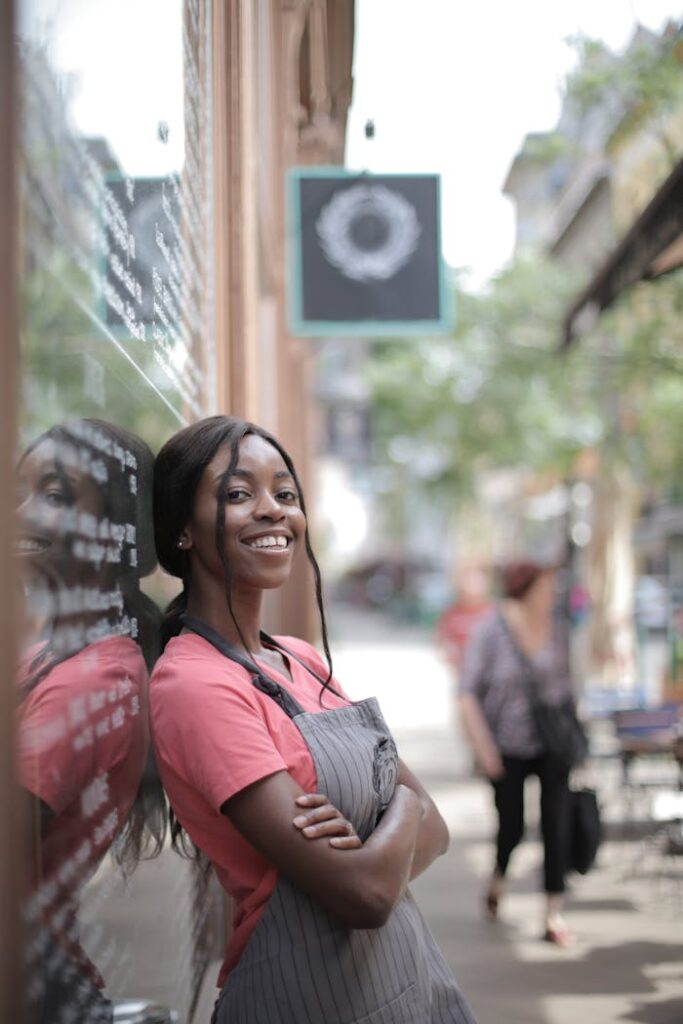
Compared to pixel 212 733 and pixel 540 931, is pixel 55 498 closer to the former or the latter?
pixel 212 733

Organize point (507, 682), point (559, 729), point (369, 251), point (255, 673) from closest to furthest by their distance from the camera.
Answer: point (255, 673) < point (559, 729) < point (507, 682) < point (369, 251)

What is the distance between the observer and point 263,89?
9273 mm

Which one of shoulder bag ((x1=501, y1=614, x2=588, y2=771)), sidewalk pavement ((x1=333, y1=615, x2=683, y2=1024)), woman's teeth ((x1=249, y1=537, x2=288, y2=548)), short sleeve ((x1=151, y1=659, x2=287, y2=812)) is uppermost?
woman's teeth ((x1=249, y1=537, x2=288, y2=548))

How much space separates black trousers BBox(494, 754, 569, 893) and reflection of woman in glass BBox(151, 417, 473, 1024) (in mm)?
3892

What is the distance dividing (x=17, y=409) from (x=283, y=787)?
0.87m

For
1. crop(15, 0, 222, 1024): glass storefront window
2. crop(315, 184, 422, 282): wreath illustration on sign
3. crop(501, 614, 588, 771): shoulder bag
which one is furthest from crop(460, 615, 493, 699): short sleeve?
crop(15, 0, 222, 1024): glass storefront window

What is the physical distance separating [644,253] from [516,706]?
7.70ft

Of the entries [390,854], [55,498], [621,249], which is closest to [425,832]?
[390,854]

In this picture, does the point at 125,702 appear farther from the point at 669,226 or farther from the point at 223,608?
the point at 669,226

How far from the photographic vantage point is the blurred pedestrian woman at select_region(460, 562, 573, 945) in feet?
20.9

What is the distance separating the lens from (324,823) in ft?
6.91

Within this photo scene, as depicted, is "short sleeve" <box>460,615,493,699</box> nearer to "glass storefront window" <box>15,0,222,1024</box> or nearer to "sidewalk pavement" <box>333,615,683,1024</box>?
"sidewalk pavement" <box>333,615,683,1024</box>

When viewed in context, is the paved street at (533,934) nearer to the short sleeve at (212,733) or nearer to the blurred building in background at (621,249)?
the short sleeve at (212,733)

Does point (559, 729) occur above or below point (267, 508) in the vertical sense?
below
